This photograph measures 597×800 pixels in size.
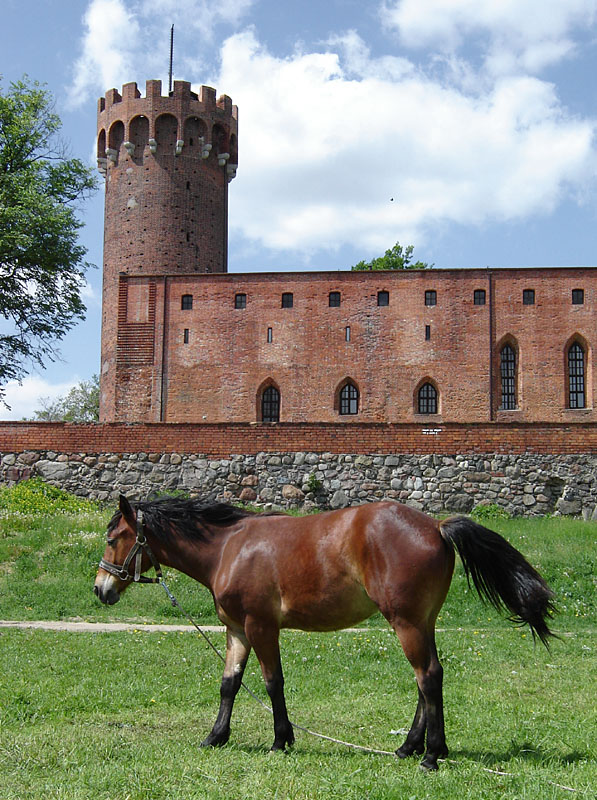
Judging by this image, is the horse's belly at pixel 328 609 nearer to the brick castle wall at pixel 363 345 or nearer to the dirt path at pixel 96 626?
the dirt path at pixel 96 626

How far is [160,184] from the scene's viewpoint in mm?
40906

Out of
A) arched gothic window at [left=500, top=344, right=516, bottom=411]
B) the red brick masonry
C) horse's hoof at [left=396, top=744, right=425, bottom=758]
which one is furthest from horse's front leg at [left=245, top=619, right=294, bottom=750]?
arched gothic window at [left=500, top=344, right=516, bottom=411]

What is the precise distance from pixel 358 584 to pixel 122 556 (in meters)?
1.96

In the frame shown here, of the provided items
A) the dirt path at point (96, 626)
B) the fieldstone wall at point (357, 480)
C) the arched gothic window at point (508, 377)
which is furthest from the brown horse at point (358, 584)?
the arched gothic window at point (508, 377)

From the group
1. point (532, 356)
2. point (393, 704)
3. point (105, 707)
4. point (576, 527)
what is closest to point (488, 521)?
→ point (576, 527)

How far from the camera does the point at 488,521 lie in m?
19.0

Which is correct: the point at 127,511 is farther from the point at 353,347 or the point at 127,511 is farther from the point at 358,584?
the point at 353,347

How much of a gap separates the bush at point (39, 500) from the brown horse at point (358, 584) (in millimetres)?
13430

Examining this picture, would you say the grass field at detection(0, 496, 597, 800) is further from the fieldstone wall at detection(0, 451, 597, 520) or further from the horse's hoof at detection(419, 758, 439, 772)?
the fieldstone wall at detection(0, 451, 597, 520)

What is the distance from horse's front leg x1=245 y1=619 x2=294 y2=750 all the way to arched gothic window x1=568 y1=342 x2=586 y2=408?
3139 centimetres

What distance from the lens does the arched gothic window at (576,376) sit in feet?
115

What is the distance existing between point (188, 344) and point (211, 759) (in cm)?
3197

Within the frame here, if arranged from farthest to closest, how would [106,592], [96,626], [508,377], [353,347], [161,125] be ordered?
1. [161,125]
2. [353,347]
3. [508,377]
4. [96,626]
5. [106,592]

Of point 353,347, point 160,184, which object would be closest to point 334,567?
point 353,347
